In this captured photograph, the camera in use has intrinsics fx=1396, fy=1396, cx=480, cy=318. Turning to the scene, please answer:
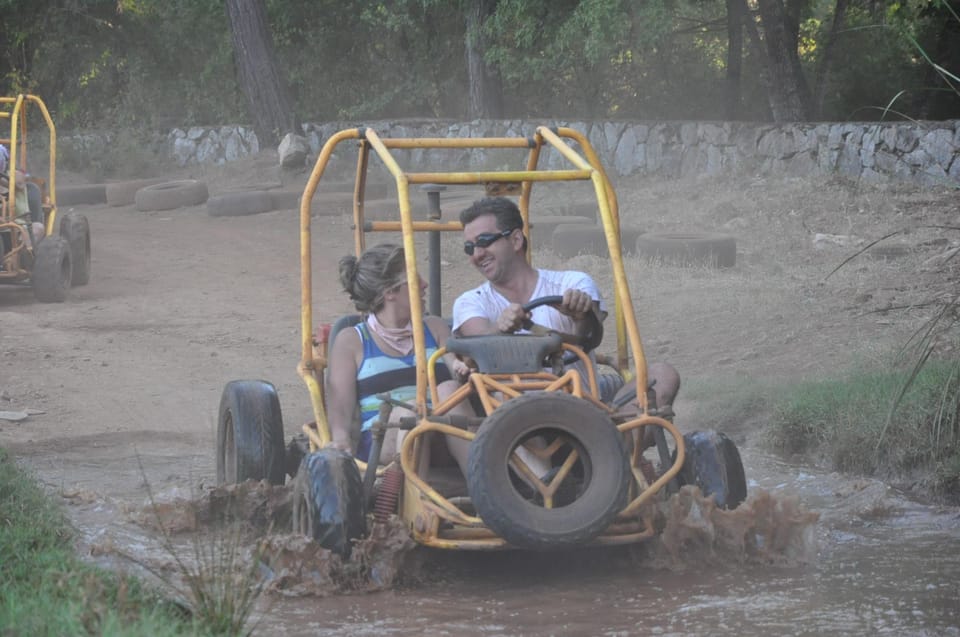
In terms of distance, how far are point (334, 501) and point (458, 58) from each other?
18932 mm

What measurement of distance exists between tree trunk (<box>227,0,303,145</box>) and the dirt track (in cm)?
596

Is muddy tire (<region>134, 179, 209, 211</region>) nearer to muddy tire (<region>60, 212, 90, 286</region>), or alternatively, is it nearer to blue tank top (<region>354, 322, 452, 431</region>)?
muddy tire (<region>60, 212, 90, 286</region>)

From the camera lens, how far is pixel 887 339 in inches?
324

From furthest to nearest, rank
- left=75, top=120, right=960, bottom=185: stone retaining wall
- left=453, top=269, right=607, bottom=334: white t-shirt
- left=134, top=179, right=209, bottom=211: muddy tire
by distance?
1. left=134, top=179, right=209, bottom=211: muddy tire
2. left=75, top=120, right=960, bottom=185: stone retaining wall
3. left=453, top=269, right=607, bottom=334: white t-shirt

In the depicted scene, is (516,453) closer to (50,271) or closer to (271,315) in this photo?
(271,315)

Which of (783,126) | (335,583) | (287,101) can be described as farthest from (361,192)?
(287,101)

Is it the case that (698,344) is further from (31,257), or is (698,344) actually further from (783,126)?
(783,126)

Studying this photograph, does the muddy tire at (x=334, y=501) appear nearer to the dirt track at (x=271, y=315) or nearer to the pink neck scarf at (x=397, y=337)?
the pink neck scarf at (x=397, y=337)

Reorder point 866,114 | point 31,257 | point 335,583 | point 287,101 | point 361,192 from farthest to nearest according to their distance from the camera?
point 287,101
point 866,114
point 31,257
point 361,192
point 335,583

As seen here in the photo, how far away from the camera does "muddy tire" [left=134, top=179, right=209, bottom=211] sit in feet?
63.0

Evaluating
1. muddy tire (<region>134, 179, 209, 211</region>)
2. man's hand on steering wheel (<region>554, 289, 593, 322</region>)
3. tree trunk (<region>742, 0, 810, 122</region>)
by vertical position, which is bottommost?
man's hand on steering wheel (<region>554, 289, 593, 322</region>)

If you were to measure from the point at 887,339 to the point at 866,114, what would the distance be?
1164 centimetres

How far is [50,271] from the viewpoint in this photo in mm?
11656

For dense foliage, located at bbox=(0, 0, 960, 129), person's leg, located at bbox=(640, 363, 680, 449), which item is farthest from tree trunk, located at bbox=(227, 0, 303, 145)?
person's leg, located at bbox=(640, 363, 680, 449)
